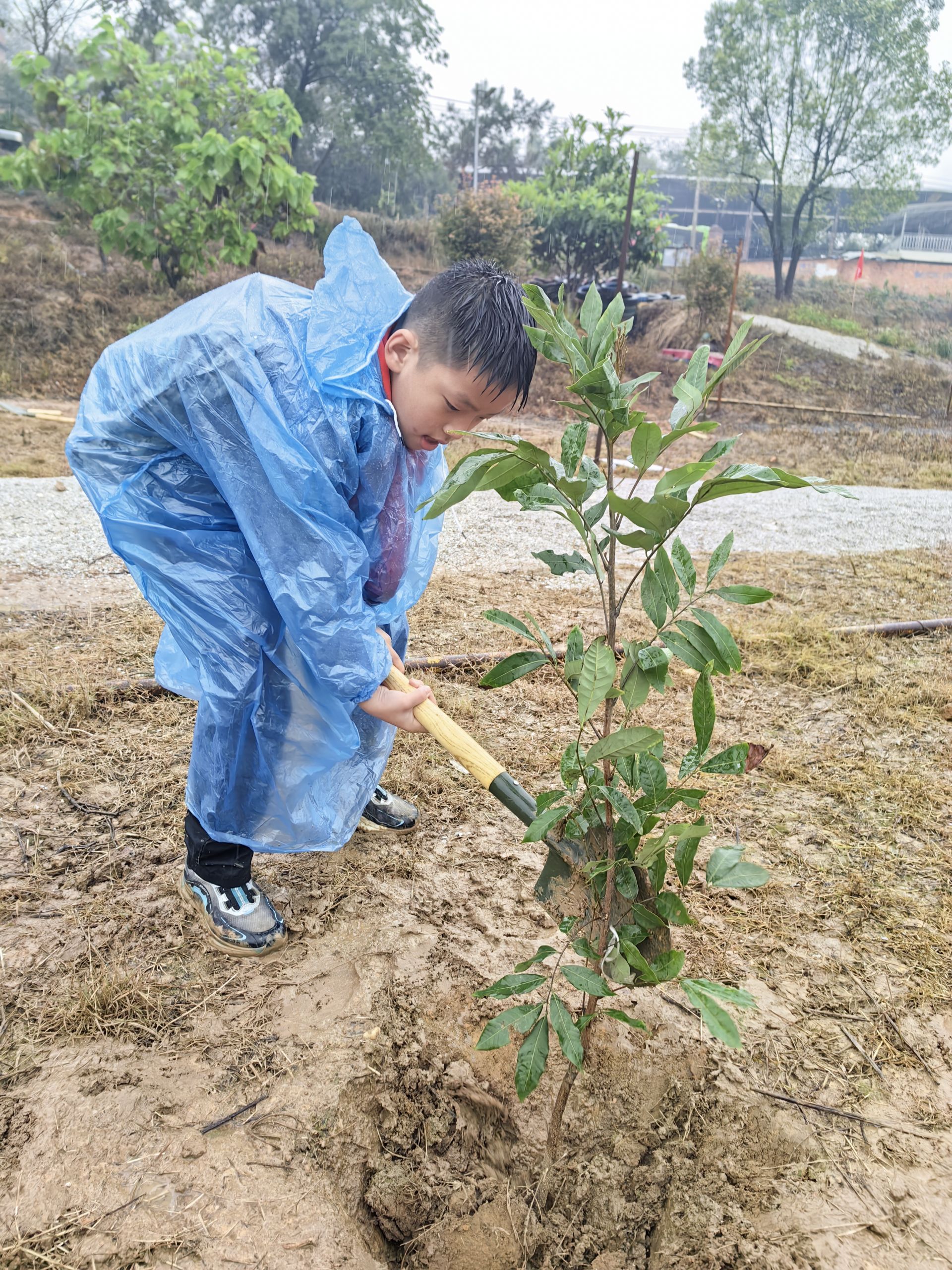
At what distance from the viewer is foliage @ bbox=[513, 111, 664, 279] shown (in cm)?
1238

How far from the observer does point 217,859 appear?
1789 millimetres

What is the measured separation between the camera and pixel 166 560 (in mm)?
1622

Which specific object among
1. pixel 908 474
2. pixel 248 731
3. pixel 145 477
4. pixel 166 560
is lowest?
pixel 908 474

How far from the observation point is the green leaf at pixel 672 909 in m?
1.22

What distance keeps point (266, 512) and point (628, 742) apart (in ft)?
2.53

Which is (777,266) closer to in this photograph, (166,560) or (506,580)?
(506,580)

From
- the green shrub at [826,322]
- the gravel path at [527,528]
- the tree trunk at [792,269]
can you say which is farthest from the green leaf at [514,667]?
the tree trunk at [792,269]

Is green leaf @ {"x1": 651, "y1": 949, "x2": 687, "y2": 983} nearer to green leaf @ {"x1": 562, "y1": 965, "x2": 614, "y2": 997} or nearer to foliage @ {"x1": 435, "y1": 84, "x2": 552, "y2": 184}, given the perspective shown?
green leaf @ {"x1": 562, "y1": 965, "x2": 614, "y2": 997}

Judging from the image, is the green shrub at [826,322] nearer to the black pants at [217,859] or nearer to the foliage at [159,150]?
the foliage at [159,150]

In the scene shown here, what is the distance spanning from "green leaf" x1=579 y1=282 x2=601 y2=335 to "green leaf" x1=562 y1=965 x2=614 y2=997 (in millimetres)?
899

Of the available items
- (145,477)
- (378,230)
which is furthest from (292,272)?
(145,477)

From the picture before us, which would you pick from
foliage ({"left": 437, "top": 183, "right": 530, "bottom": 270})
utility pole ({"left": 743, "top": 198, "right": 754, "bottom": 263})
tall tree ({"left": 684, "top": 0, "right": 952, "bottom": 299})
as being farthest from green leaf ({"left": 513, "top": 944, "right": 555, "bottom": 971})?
utility pole ({"left": 743, "top": 198, "right": 754, "bottom": 263})

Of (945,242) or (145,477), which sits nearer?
(145,477)

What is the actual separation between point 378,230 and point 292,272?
3.05 meters
